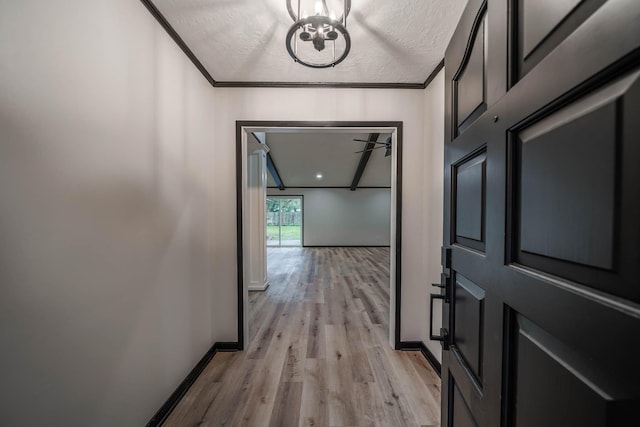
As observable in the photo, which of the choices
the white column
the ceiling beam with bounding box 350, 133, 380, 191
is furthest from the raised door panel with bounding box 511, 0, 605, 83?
the ceiling beam with bounding box 350, 133, 380, 191

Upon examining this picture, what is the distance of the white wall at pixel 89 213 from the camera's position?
0.78 m

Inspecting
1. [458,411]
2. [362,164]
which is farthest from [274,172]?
[458,411]

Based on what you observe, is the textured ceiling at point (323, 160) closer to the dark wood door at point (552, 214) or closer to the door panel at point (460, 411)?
the dark wood door at point (552, 214)

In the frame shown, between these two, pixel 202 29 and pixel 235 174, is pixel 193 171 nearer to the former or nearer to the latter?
pixel 235 174

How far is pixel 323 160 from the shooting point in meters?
7.27

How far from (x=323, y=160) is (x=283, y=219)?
10.9 ft

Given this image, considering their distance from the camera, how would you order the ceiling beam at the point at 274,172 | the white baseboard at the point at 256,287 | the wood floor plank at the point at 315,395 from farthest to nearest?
the ceiling beam at the point at 274,172 < the white baseboard at the point at 256,287 < the wood floor plank at the point at 315,395

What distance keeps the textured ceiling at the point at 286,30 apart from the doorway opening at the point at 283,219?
728 cm

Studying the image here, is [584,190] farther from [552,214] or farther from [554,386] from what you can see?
[554,386]

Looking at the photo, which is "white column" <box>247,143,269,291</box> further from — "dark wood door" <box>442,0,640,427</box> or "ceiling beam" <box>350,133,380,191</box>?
"dark wood door" <box>442,0,640,427</box>

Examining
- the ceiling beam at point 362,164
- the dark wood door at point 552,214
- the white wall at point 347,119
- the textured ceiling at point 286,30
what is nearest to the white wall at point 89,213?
the textured ceiling at point 286,30

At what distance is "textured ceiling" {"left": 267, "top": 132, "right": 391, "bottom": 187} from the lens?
615 centimetres

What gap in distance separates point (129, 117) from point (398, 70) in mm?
1875

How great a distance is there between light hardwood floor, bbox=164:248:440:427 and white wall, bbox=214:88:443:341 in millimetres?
360
